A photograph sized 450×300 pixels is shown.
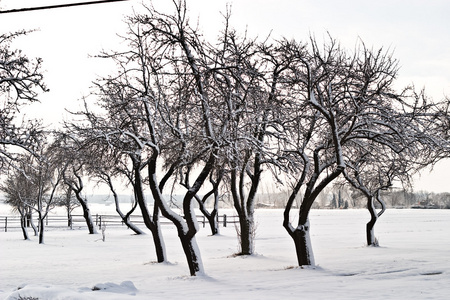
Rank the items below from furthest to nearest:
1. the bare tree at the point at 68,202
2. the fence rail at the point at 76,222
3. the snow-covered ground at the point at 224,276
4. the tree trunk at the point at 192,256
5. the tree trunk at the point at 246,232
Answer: the bare tree at the point at 68,202
the fence rail at the point at 76,222
the tree trunk at the point at 246,232
the tree trunk at the point at 192,256
the snow-covered ground at the point at 224,276

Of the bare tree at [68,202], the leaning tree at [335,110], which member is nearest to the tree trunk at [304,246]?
the leaning tree at [335,110]

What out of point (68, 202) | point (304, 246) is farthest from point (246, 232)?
point (68, 202)

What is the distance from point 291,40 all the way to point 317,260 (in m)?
7.82

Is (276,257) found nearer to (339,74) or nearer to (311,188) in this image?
(311,188)

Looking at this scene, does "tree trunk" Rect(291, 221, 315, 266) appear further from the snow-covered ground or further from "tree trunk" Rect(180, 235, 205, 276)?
"tree trunk" Rect(180, 235, 205, 276)

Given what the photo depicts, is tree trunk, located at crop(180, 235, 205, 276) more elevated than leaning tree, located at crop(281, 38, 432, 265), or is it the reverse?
leaning tree, located at crop(281, 38, 432, 265)

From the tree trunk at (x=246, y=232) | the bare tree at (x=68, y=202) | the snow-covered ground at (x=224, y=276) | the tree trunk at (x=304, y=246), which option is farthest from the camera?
the bare tree at (x=68, y=202)

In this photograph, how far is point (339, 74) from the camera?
1756cm

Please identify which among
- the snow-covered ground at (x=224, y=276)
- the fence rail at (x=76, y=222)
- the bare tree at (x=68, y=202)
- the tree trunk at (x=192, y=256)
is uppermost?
the bare tree at (x=68, y=202)

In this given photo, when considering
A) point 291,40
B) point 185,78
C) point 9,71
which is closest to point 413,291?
point 185,78

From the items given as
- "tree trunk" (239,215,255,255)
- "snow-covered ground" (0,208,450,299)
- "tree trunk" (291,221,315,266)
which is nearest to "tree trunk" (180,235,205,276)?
"snow-covered ground" (0,208,450,299)

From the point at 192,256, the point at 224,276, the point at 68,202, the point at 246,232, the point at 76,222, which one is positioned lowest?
the point at 224,276

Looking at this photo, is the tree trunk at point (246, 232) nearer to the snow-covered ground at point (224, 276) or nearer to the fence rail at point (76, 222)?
the snow-covered ground at point (224, 276)

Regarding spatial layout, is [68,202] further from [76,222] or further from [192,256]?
[192,256]
